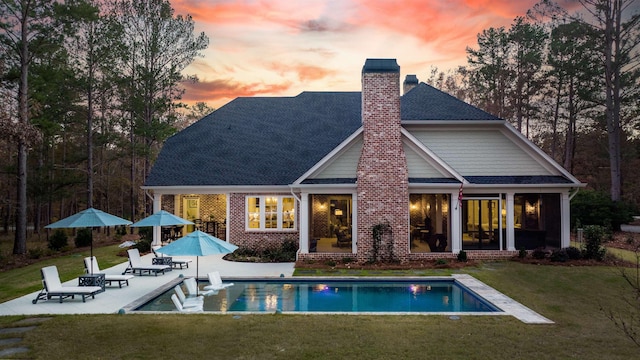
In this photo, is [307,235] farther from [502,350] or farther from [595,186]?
[595,186]

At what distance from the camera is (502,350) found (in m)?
6.92

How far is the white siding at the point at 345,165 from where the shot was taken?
54.5 feet

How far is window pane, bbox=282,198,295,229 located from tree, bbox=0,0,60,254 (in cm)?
1250

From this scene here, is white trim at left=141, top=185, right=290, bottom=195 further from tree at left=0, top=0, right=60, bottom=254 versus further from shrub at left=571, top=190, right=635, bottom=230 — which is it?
shrub at left=571, top=190, right=635, bottom=230

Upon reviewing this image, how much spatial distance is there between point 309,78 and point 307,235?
19850 mm

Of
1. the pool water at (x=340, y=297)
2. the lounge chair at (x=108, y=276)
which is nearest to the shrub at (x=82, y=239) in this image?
the lounge chair at (x=108, y=276)

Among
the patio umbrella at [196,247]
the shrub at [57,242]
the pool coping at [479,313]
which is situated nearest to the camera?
the pool coping at [479,313]

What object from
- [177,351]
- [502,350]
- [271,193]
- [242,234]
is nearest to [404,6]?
[271,193]

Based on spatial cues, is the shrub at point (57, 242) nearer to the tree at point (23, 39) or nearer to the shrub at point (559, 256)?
the tree at point (23, 39)

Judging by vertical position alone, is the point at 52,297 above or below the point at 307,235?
below

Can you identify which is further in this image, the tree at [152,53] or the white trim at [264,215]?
the tree at [152,53]

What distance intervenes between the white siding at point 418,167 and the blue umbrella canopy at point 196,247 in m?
8.98

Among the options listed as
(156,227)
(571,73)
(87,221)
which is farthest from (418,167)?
(571,73)

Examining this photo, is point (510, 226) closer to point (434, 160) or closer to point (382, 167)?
point (434, 160)
